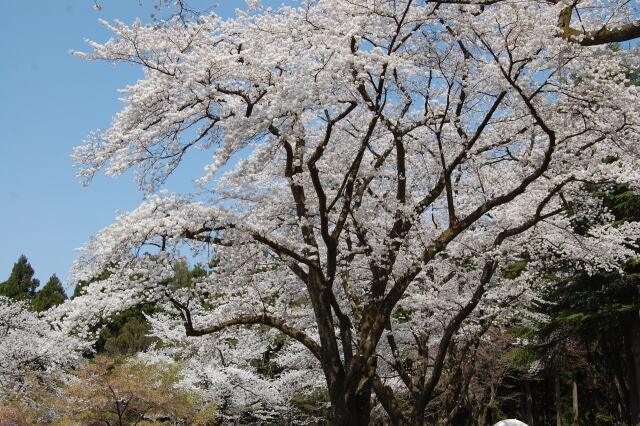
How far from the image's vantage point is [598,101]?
741 cm

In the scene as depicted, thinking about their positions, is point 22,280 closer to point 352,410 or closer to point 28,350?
point 28,350

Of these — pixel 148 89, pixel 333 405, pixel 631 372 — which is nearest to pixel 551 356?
pixel 631 372

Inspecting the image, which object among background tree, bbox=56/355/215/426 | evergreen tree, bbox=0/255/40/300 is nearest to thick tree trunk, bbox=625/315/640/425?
background tree, bbox=56/355/215/426

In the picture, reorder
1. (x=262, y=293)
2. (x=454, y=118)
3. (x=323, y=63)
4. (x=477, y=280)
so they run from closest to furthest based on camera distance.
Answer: (x=323, y=63), (x=454, y=118), (x=262, y=293), (x=477, y=280)

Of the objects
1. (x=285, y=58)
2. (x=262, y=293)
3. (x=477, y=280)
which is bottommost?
(x=262, y=293)

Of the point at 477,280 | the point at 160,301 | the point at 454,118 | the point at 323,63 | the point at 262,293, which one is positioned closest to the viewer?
the point at 323,63

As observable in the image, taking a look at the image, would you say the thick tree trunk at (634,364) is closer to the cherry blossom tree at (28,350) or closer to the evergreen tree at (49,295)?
the cherry blossom tree at (28,350)

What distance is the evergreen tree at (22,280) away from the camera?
126ft

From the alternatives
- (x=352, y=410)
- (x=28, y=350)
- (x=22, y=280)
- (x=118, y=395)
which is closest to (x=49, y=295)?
(x=22, y=280)

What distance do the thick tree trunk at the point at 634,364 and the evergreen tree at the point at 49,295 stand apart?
30.9 m

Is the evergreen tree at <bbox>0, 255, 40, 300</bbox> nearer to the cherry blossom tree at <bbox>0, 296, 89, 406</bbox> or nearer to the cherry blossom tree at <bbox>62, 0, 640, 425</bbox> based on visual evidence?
the cherry blossom tree at <bbox>0, 296, 89, 406</bbox>

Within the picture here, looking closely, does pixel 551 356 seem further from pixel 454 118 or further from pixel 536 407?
pixel 454 118

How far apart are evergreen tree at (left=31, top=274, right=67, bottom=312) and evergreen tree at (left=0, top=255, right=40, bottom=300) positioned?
33.1 inches

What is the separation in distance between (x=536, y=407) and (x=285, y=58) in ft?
82.9
